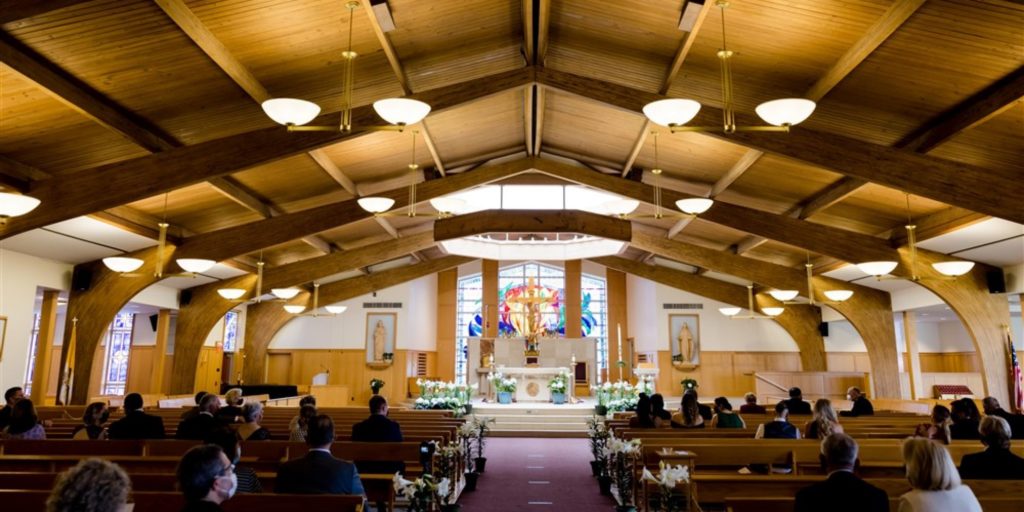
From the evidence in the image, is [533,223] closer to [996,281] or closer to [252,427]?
[996,281]

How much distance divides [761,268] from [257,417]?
10755 millimetres

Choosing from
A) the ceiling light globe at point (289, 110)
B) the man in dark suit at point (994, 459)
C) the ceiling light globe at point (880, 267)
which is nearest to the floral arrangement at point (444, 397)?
the ceiling light globe at point (880, 267)

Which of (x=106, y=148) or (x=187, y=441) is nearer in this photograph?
(x=187, y=441)

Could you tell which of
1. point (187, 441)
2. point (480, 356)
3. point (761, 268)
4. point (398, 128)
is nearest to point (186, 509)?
point (187, 441)

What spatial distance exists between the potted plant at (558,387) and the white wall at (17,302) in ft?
31.4

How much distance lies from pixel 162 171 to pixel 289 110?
297 centimetres

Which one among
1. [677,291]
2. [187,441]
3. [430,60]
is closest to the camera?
[187,441]

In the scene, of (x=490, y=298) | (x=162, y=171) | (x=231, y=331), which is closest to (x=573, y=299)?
(x=490, y=298)

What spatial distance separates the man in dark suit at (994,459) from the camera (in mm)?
3307

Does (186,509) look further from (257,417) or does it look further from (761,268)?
(761,268)

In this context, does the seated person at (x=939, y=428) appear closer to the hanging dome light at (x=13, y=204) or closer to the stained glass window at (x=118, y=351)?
the hanging dome light at (x=13, y=204)

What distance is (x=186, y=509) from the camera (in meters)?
1.99

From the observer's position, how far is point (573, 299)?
20641 millimetres

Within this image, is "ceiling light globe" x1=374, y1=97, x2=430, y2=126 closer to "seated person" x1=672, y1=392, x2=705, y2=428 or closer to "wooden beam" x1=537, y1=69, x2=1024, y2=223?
"wooden beam" x1=537, y1=69, x2=1024, y2=223
